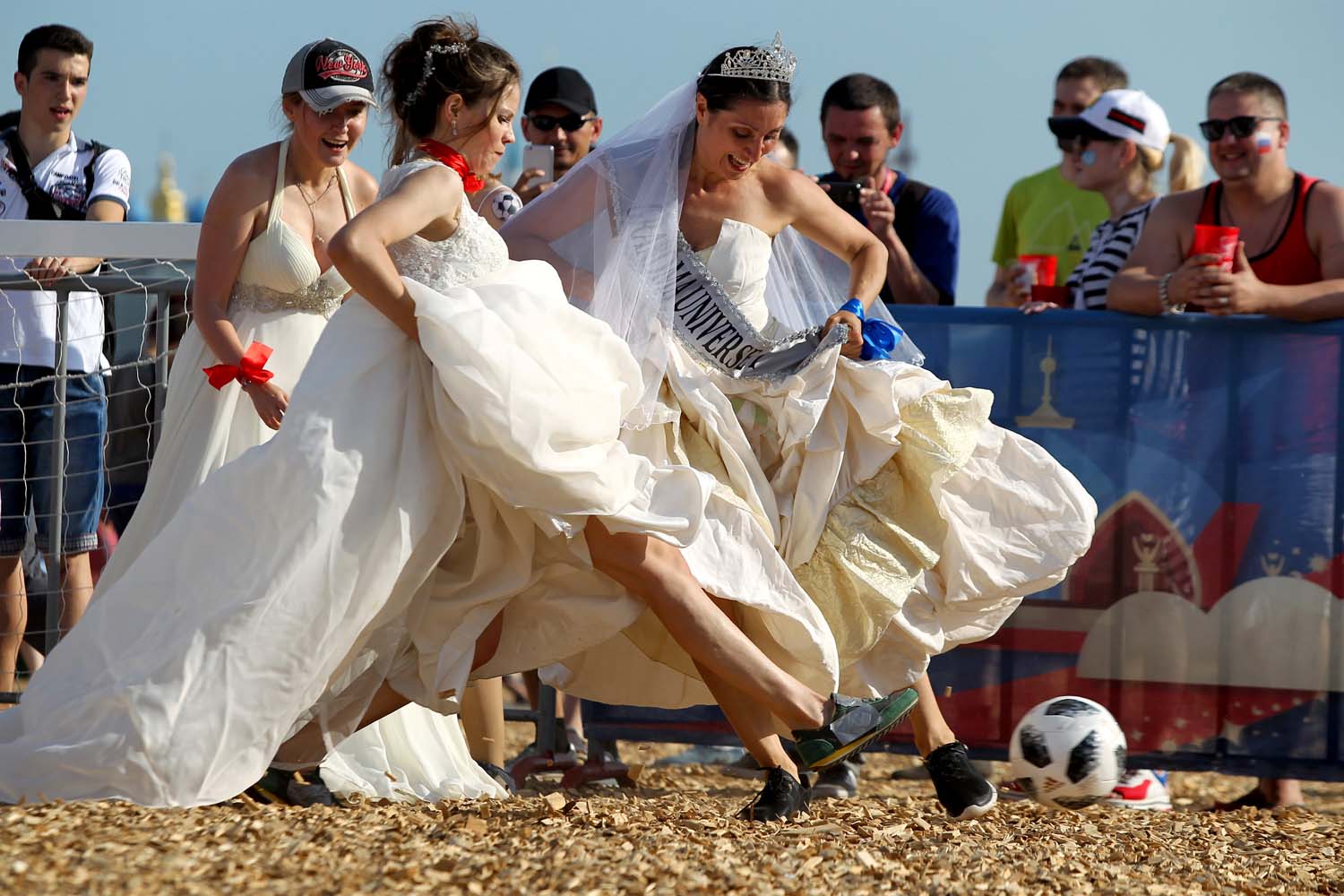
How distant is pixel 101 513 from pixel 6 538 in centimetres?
42

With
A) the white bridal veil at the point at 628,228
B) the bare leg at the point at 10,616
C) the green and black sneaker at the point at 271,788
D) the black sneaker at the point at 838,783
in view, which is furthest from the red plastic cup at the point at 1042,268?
the bare leg at the point at 10,616

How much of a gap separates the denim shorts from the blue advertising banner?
2.85 meters

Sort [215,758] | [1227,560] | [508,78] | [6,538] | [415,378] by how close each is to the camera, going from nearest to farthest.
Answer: [215,758] < [415,378] < [508,78] < [1227,560] < [6,538]

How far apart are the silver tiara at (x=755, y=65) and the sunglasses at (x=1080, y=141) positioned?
2131 mm

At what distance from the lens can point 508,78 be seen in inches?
165

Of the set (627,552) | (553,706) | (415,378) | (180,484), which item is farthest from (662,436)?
(553,706)

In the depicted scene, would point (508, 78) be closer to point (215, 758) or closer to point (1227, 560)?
point (215, 758)

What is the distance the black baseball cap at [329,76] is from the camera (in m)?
4.36

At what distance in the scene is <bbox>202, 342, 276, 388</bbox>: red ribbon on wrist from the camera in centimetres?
427

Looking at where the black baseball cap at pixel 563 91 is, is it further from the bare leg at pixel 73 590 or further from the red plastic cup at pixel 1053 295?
the bare leg at pixel 73 590

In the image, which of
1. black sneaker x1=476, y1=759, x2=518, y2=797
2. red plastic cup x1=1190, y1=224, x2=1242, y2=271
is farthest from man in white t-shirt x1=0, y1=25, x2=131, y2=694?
red plastic cup x1=1190, y1=224, x2=1242, y2=271

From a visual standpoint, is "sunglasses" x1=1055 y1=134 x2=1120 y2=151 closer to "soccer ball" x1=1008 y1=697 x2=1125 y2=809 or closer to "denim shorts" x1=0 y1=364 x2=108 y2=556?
"soccer ball" x1=1008 y1=697 x2=1125 y2=809

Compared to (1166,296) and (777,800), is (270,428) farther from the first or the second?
(1166,296)

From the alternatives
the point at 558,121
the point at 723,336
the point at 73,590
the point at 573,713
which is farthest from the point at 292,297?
the point at 573,713
